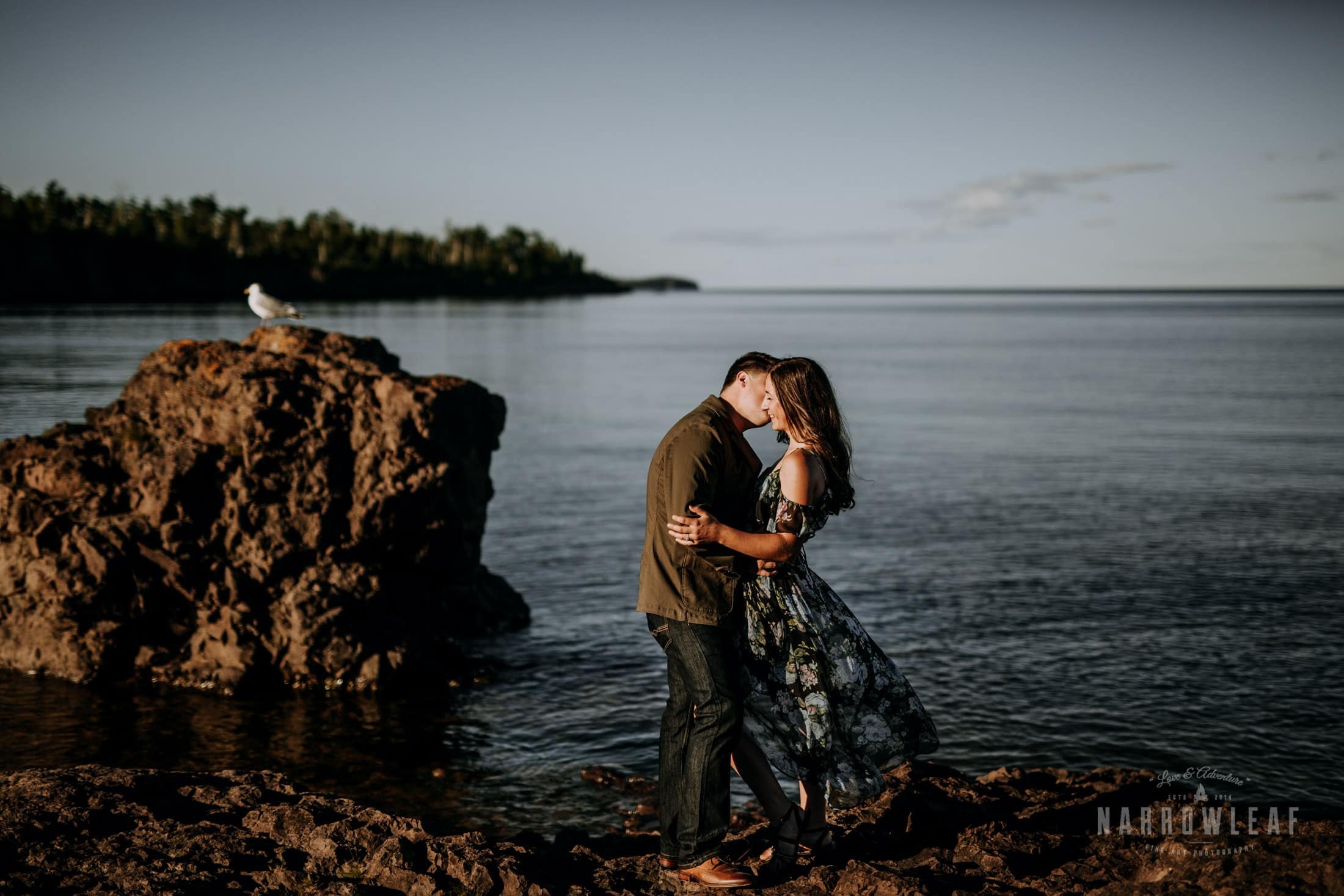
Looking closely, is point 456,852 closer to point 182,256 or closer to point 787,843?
point 787,843

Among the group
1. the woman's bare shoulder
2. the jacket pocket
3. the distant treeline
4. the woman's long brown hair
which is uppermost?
the distant treeline

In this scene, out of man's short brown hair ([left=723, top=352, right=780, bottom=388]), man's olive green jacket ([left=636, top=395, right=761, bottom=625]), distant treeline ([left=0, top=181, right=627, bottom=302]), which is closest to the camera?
man's olive green jacket ([left=636, top=395, right=761, bottom=625])

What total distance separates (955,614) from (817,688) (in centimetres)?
989

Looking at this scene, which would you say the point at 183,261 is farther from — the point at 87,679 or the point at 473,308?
the point at 87,679

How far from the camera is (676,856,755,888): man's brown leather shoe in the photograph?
5.61 meters

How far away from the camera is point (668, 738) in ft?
18.9

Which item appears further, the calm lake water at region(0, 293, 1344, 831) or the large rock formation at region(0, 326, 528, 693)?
the large rock formation at region(0, 326, 528, 693)

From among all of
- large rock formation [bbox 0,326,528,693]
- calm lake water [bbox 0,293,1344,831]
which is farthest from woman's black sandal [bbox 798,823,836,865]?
large rock formation [bbox 0,326,528,693]

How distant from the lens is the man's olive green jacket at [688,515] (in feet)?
17.8

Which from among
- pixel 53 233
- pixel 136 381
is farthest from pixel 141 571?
pixel 53 233

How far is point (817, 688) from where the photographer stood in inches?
227

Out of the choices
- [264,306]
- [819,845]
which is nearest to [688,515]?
[819,845]

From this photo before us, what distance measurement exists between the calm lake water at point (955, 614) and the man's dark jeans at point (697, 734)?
10.9ft

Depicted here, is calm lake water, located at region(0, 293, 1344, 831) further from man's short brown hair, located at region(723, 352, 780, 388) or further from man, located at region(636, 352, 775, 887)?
man's short brown hair, located at region(723, 352, 780, 388)
